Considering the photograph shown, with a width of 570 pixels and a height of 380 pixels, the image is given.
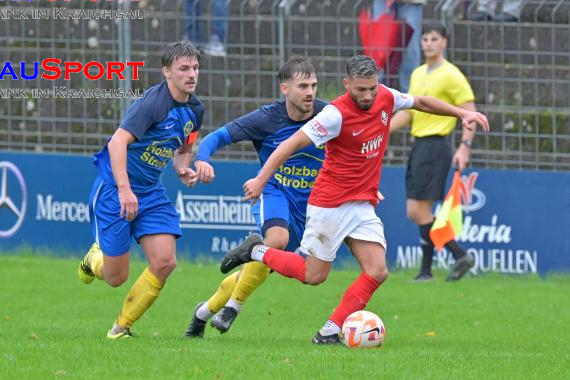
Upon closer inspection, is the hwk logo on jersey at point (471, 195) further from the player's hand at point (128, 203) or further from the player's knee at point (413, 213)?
the player's hand at point (128, 203)

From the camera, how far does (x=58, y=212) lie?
16844mm

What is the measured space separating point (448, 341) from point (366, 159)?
1.72 meters

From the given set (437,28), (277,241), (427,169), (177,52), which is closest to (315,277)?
(277,241)

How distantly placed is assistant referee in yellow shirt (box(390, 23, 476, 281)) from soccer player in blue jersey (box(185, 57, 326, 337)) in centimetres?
403

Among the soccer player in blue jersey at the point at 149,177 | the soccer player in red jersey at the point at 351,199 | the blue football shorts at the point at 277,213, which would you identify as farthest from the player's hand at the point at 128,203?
the blue football shorts at the point at 277,213

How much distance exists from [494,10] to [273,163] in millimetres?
7225

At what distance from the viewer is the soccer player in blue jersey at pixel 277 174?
10273mm

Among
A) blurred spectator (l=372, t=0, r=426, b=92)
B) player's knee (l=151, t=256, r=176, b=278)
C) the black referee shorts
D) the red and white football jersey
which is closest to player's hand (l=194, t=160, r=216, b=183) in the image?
player's knee (l=151, t=256, r=176, b=278)

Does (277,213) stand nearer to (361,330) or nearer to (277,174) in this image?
(277,174)

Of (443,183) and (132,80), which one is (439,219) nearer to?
(443,183)

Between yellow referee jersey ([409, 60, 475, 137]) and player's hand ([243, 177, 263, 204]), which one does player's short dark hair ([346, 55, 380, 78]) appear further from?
yellow referee jersey ([409, 60, 475, 137])

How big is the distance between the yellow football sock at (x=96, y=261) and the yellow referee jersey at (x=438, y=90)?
5.00m

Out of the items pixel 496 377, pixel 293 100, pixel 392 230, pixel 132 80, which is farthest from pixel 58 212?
pixel 496 377

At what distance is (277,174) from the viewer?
10.6 m
